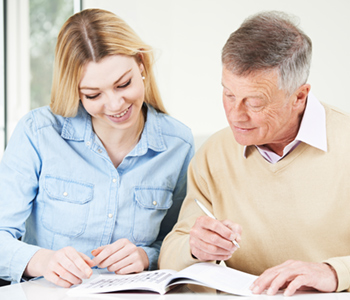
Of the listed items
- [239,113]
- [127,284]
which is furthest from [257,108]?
[127,284]

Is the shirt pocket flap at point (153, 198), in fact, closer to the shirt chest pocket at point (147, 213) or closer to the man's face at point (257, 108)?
the shirt chest pocket at point (147, 213)

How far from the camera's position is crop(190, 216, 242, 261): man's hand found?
1.19 metres

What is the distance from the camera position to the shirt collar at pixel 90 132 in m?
1.67

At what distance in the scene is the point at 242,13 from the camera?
2.42 metres

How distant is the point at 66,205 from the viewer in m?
1.61

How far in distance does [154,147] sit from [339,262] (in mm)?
756

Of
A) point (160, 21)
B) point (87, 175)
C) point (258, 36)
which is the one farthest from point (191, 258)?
point (160, 21)

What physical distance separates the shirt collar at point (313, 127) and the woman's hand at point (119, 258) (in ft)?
1.83

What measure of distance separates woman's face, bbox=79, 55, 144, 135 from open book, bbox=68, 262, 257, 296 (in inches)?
20.3

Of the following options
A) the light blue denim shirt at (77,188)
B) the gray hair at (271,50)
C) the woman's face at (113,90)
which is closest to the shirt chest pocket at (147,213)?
the light blue denim shirt at (77,188)

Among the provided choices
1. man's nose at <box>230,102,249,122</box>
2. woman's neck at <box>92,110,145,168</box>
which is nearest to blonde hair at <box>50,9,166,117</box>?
woman's neck at <box>92,110,145,168</box>

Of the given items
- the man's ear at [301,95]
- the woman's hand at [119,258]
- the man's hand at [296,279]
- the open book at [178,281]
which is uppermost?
the man's ear at [301,95]

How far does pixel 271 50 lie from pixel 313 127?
10.3 inches

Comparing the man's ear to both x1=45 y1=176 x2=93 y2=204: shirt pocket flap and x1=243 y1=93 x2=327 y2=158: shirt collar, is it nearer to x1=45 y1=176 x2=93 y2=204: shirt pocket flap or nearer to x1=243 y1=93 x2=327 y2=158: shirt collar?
x1=243 y1=93 x2=327 y2=158: shirt collar
